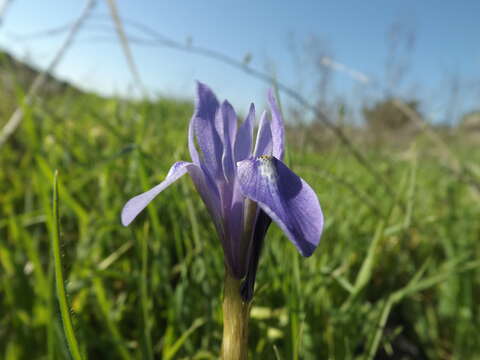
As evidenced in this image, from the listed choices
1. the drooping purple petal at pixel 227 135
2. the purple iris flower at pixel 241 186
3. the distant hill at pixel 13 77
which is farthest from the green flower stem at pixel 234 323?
the distant hill at pixel 13 77

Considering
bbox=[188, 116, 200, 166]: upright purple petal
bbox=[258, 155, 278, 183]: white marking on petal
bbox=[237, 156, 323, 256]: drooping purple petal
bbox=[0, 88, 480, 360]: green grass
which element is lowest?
bbox=[0, 88, 480, 360]: green grass

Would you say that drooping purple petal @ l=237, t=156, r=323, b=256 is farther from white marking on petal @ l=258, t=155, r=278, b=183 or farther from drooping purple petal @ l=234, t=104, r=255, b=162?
drooping purple petal @ l=234, t=104, r=255, b=162

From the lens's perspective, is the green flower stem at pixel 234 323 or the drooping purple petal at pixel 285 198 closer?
the drooping purple petal at pixel 285 198

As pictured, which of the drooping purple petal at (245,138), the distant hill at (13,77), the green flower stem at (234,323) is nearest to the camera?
the green flower stem at (234,323)

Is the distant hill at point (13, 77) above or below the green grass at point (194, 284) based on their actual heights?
above

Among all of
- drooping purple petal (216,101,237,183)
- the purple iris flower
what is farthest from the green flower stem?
drooping purple petal (216,101,237,183)

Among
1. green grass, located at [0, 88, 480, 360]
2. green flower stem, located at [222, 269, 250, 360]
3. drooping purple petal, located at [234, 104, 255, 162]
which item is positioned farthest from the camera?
green grass, located at [0, 88, 480, 360]

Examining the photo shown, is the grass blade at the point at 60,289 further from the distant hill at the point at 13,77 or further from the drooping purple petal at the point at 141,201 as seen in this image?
the distant hill at the point at 13,77
